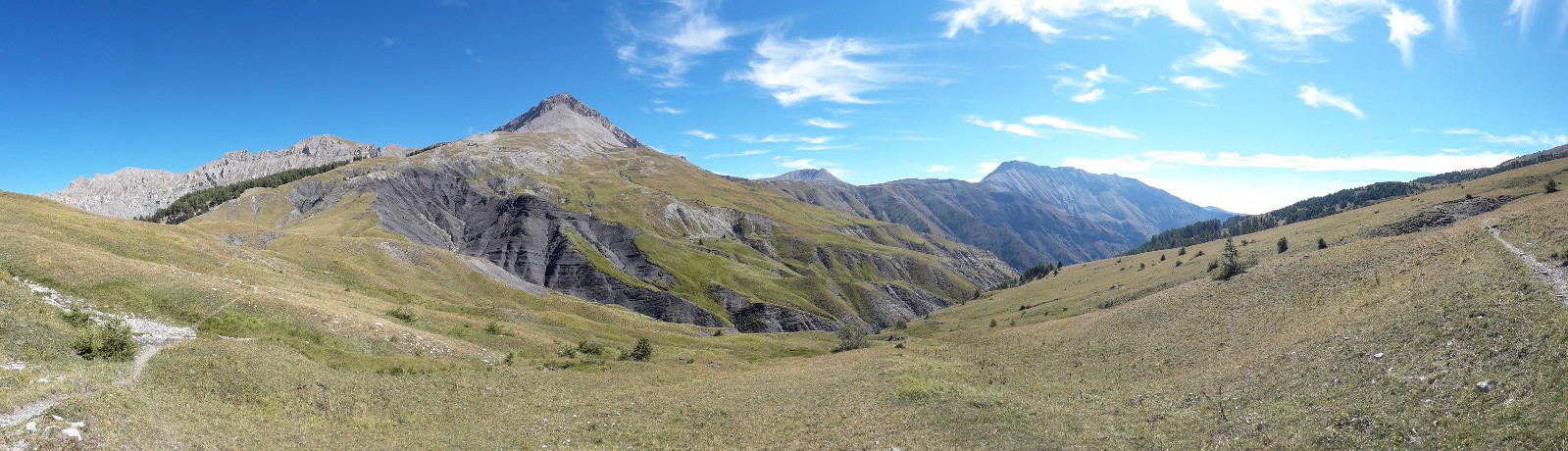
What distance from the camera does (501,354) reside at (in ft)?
146

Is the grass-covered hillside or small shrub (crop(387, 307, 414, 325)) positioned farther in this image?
small shrub (crop(387, 307, 414, 325))

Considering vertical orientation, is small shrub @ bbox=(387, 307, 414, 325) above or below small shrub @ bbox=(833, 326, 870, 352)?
above

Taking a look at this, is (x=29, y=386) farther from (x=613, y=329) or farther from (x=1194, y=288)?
(x=1194, y=288)

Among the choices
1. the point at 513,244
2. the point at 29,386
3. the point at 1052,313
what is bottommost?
the point at 1052,313

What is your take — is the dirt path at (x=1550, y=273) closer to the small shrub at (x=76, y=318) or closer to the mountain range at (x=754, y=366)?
the mountain range at (x=754, y=366)

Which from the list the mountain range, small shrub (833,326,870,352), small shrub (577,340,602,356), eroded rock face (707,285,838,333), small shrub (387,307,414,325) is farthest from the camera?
eroded rock face (707,285,838,333)

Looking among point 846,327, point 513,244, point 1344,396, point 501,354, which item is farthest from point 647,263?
point 1344,396

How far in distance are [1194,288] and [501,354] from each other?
222 feet

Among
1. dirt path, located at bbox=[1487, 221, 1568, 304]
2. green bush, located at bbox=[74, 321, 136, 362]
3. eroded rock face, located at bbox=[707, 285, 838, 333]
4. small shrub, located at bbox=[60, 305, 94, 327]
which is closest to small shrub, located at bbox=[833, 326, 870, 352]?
dirt path, located at bbox=[1487, 221, 1568, 304]

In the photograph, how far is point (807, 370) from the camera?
167 ft

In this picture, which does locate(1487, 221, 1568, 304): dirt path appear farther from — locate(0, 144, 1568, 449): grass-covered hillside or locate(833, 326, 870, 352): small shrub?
locate(833, 326, 870, 352): small shrub

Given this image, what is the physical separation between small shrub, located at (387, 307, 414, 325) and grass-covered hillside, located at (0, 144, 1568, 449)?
0.94ft

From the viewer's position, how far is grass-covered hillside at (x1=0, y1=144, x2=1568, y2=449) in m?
22.5

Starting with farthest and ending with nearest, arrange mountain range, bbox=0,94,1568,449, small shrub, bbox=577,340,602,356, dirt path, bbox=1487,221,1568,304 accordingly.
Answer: small shrub, bbox=577,340,602,356 → dirt path, bbox=1487,221,1568,304 → mountain range, bbox=0,94,1568,449
